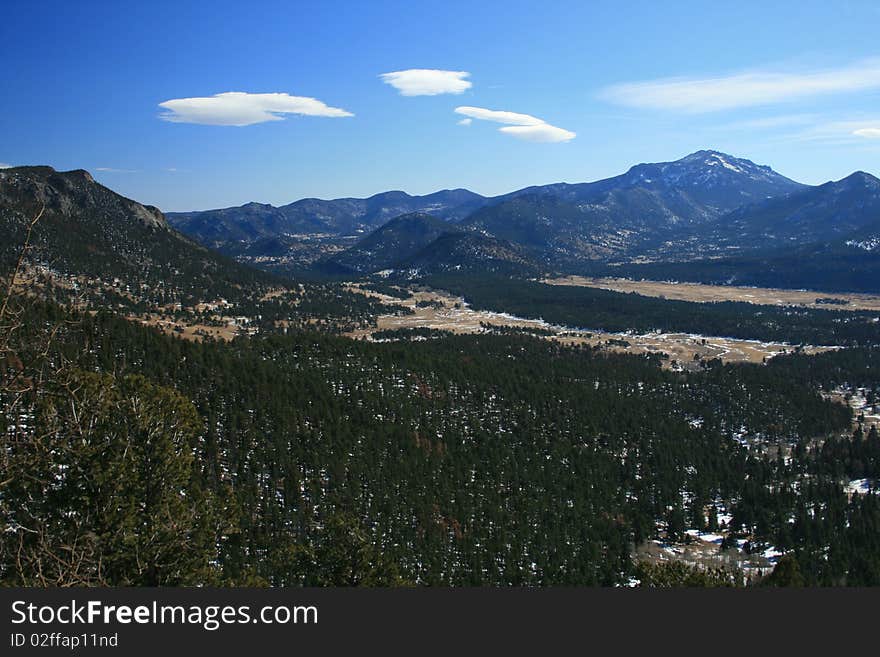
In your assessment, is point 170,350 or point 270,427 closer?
point 270,427

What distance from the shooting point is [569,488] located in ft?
301

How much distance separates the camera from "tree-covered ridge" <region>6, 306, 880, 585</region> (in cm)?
3012

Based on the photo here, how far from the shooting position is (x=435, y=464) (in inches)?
3568

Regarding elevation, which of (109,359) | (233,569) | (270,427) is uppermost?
(109,359)

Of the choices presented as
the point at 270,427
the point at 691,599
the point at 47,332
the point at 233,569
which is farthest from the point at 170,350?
the point at 691,599

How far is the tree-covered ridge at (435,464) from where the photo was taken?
30.1m

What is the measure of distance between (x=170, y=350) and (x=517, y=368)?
84.3 m

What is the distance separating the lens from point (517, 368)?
151m

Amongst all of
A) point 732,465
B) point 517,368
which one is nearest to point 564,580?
point 732,465

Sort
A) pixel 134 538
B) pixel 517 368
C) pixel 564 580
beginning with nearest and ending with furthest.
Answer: pixel 134 538
pixel 564 580
pixel 517 368

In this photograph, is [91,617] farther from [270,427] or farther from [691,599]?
[270,427]

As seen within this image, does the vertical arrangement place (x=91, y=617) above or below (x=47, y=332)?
below

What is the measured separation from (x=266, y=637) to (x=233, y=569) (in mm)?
45592

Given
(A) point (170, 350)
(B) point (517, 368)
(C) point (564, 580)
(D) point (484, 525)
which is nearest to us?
(C) point (564, 580)
